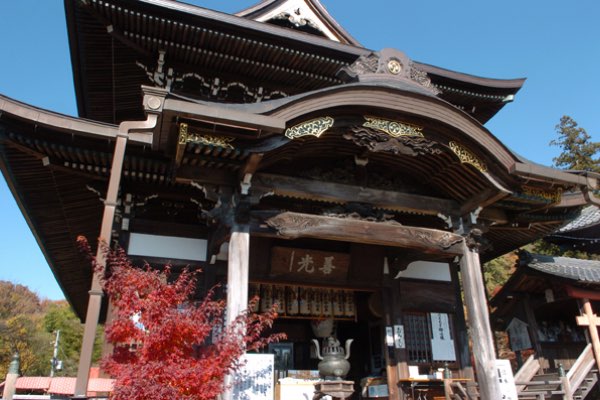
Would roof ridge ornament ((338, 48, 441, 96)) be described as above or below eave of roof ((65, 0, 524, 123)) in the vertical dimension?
below

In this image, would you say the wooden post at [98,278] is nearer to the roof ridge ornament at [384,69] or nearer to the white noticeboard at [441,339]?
the roof ridge ornament at [384,69]

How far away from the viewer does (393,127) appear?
773cm

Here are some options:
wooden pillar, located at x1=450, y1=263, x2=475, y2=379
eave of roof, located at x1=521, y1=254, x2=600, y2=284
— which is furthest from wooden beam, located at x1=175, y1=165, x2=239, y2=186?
eave of roof, located at x1=521, y1=254, x2=600, y2=284

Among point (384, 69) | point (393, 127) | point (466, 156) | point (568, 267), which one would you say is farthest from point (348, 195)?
point (568, 267)

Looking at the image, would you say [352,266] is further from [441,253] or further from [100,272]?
[100,272]

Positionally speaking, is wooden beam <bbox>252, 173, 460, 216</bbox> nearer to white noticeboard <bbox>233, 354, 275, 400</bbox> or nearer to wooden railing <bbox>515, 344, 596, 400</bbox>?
white noticeboard <bbox>233, 354, 275, 400</bbox>

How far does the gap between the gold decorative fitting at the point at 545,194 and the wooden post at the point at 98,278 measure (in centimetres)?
678

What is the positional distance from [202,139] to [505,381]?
A: 249 inches

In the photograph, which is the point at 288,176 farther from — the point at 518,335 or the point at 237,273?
the point at 518,335

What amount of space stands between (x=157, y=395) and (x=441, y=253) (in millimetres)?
5730

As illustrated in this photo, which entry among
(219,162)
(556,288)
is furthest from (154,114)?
(556,288)

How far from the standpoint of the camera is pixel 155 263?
855 cm

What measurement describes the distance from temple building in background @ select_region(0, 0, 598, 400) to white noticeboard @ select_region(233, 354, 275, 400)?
0.88 metres

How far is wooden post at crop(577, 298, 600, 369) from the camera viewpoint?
419 inches
